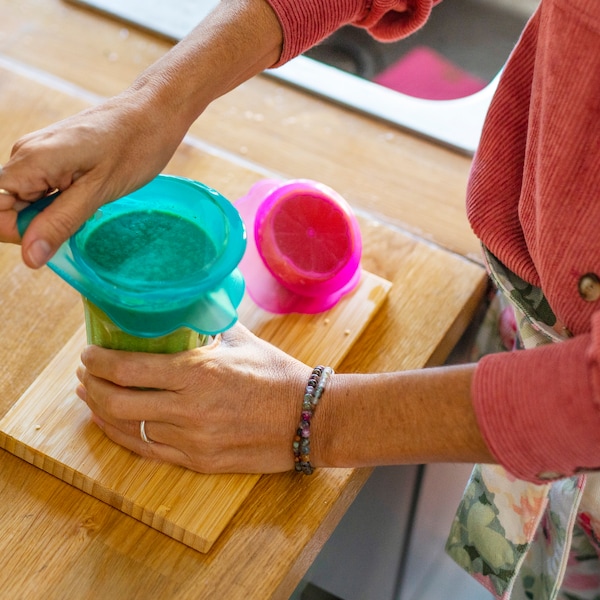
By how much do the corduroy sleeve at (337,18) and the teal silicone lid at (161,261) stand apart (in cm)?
25

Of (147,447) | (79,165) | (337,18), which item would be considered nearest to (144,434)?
(147,447)

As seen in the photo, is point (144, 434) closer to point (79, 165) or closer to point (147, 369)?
point (147, 369)

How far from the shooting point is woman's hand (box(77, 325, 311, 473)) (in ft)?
2.39

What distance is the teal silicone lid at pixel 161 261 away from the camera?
63cm

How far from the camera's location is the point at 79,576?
27.8 inches

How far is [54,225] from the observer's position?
62 centimetres

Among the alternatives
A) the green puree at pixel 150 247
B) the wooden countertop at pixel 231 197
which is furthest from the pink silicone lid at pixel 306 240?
the green puree at pixel 150 247

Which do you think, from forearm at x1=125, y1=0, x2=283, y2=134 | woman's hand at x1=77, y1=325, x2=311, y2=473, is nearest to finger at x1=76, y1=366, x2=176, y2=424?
woman's hand at x1=77, y1=325, x2=311, y2=473

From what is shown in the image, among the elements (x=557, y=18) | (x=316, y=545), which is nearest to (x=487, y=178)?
(x=557, y=18)

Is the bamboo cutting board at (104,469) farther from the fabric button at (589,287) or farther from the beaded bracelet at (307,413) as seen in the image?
the fabric button at (589,287)

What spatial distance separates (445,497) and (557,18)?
63 centimetres

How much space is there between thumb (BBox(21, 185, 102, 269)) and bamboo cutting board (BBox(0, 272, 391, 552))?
0.71 feet

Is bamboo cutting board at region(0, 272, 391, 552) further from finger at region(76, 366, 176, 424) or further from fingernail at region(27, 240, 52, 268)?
fingernail at region(27, 240, 52, 268)

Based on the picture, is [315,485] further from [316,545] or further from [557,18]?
[557,18]
